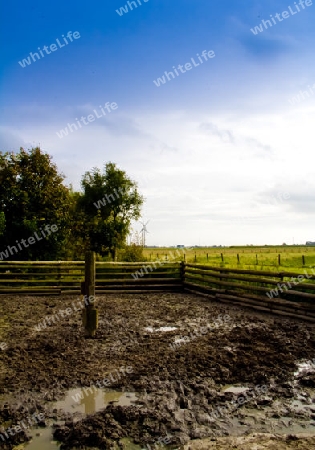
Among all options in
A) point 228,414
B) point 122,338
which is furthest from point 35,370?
point 228,414

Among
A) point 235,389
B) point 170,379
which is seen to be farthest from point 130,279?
point 235,389

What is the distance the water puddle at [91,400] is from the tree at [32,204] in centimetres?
1605

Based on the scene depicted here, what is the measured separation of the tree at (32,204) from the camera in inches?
803

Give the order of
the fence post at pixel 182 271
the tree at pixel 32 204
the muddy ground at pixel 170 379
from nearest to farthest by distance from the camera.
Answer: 1. the muddy ground at pixel 170 379
2. the fence post at pixel 182 271
3. the tree at pixel 32 204

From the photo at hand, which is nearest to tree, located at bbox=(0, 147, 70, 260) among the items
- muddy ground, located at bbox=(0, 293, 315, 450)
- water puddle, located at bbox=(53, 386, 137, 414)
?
muddy ground, located at bbox=(0, 293, 315, 450)

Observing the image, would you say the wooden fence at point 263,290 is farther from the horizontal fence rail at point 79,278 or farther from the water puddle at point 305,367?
the water puddle at point 305,367

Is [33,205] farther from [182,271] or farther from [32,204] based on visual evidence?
[182,271]

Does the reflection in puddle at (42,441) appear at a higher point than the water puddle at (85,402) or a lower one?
lower

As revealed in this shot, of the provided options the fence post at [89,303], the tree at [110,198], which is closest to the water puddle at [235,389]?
the fence post at [89,303]

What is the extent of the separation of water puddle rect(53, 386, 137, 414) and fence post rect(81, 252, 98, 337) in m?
2.48

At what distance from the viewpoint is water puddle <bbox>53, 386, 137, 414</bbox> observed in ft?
14.8

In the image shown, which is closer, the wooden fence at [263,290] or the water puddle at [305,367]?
the water puddle at [305,367]

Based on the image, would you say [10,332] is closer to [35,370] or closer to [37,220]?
[35,370]

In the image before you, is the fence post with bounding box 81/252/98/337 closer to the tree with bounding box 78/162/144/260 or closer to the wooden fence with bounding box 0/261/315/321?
the wooden fence with bounding box 0/261/315/321
